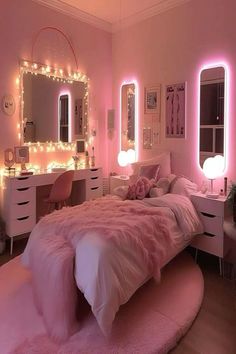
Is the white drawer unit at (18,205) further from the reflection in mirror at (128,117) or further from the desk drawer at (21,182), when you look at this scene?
the reflection in mirror at (128,117)

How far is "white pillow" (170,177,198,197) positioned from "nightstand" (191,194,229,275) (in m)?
0.15

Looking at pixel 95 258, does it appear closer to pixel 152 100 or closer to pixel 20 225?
pixel 20 225

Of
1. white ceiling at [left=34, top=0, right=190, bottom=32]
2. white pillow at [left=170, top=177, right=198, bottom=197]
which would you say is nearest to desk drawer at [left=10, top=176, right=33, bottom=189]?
white pillow at [left=170, top=177, right=198, bottom=197]

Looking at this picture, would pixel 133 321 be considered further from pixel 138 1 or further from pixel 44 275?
pixel 138 1

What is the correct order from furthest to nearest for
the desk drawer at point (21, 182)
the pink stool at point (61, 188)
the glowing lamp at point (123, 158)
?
the glowing lamp at point (123, 158), the pink stool at point (61, 188), the desk drawer at point (21, 182)

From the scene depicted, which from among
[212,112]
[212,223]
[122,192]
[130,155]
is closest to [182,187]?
[212,223]

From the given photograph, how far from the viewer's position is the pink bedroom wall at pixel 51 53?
3.52 m

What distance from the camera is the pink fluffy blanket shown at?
6.34ft

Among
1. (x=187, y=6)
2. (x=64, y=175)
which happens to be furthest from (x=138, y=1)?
(x=64, y=175)

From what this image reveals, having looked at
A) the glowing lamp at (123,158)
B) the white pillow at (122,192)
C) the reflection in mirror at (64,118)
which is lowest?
the white pillow at (122,192)

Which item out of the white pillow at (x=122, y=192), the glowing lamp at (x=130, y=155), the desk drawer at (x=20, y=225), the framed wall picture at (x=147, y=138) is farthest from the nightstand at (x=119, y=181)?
the desk drawer at (x=20, y=225)

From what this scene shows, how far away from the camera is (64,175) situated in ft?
12.0

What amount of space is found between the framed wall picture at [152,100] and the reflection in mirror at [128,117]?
0.95ft

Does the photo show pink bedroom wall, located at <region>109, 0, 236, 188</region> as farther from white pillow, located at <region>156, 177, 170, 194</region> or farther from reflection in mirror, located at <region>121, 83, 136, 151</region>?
white pillow, located at <region>156, 177, 170, 194</region>
